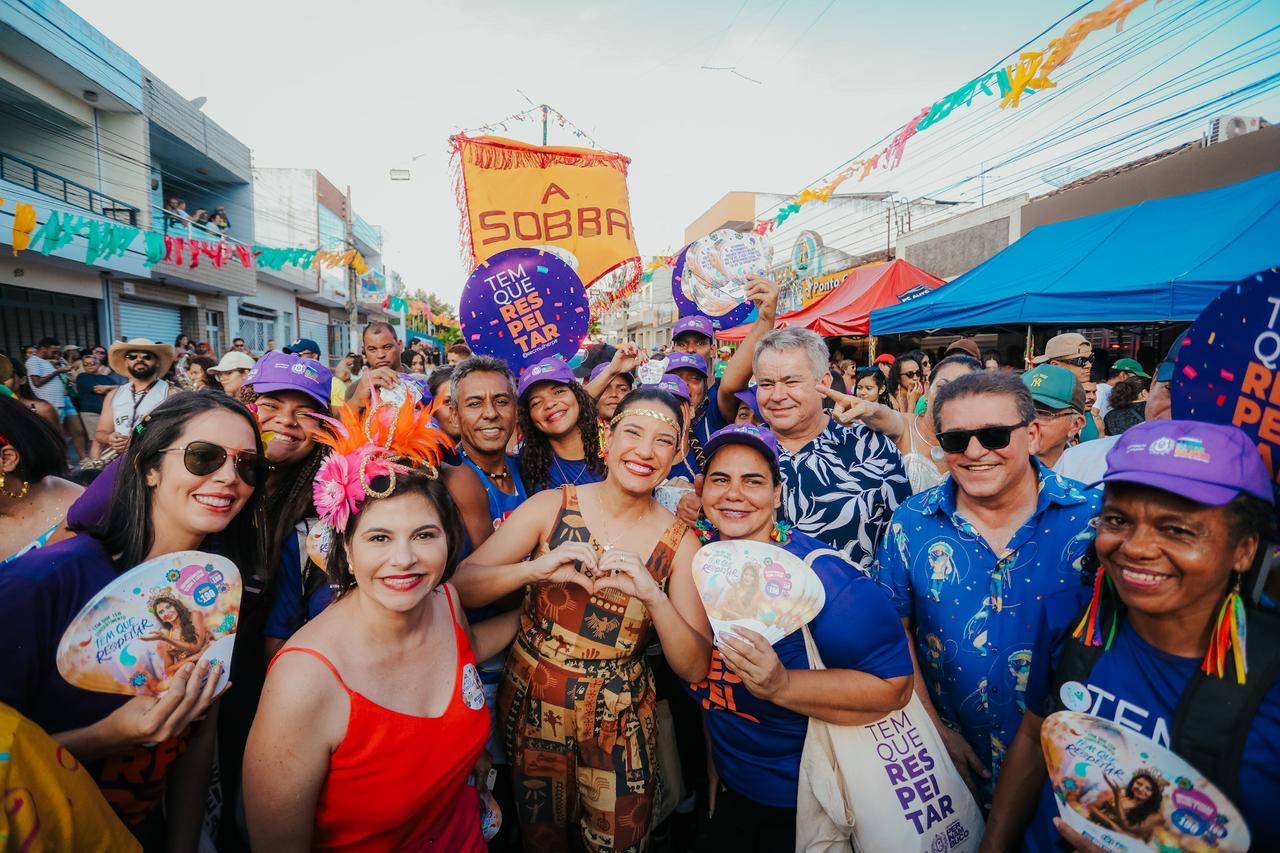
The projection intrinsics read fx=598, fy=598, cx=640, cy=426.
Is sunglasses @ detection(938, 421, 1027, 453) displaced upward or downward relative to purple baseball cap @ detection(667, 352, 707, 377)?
downward

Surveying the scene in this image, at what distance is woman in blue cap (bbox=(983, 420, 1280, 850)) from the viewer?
4.21ft

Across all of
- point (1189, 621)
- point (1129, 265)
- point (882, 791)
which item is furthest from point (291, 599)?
point (1129, 265)

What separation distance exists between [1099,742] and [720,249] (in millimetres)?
4092

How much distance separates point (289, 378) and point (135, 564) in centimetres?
104

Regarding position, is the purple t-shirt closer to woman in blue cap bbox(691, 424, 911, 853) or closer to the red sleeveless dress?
the red sleeveless dress

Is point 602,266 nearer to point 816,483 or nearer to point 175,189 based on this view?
point 816,483

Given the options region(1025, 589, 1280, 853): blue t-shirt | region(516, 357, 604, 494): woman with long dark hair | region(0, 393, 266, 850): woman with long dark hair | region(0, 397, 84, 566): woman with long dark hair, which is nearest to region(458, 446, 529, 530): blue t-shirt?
region(516, 357, 604, 494): woman with long dark hair

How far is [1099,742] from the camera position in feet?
4.61

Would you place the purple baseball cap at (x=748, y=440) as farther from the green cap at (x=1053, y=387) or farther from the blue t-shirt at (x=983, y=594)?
the green cap at (x=1053, y=387)

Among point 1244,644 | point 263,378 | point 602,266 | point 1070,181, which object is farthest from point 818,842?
point 1070,181

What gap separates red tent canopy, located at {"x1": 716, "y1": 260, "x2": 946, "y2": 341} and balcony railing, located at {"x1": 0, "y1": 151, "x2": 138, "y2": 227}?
→ 1461 cm

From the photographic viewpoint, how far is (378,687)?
5.39 feet

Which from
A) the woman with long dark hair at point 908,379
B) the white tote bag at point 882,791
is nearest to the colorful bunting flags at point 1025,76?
the woman with long dark hair at point 908,379

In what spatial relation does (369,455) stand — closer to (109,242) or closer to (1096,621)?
(1096,621)
